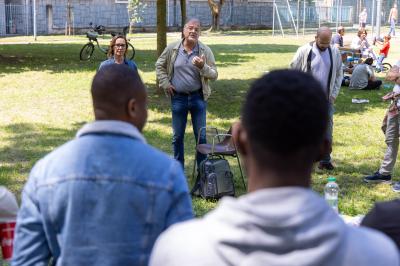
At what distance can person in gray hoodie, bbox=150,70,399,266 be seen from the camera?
153 cm

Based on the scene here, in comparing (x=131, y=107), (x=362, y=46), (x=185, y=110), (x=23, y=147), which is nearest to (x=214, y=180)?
(x=185, y=110)

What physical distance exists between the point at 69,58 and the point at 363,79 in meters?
9.73

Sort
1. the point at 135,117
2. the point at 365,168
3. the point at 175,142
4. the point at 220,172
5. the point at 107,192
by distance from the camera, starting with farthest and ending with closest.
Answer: the point at 365,168 → the point at 175,142 → the point at 220,172 → the point at 135,117 → the point at 107,192

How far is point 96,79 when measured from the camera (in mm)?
2414

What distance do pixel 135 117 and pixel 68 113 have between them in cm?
1014

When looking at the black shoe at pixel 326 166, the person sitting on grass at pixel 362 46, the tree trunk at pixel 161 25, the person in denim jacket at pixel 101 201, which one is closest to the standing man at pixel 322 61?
the black shoe at pixel 326 166

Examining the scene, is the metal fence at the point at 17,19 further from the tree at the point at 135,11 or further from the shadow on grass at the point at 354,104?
the shadow on grass at the point at 354,104

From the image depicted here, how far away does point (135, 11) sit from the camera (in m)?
42.9

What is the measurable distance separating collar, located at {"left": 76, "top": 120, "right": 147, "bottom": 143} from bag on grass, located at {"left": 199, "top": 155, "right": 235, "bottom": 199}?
4.92 metres

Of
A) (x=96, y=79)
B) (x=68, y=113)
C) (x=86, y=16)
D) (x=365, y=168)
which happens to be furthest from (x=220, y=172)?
(x=86, y=16)

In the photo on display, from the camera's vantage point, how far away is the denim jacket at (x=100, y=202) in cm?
218

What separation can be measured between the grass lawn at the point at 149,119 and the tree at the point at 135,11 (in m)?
21.6

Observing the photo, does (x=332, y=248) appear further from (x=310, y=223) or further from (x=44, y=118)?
(x=44, y=118)

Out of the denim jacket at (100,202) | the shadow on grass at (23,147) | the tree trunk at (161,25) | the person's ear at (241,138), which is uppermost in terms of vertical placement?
the tree trunk at (161,25)
